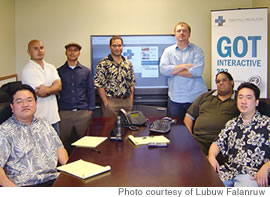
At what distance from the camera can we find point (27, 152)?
84.8 inches

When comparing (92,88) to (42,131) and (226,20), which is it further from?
(226,20)

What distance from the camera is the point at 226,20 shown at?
175 inches

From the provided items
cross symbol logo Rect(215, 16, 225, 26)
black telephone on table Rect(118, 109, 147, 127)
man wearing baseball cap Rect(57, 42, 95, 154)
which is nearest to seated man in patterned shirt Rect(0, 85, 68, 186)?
black telephone on table Rect(118, 109, 147, 127)

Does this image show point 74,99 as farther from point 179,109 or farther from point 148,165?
point 148,165

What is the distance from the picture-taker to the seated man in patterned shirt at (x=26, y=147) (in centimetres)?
207

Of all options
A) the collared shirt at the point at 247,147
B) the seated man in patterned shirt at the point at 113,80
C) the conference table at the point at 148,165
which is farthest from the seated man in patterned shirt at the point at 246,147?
the seated man in patterned shirt at the point at 113,80

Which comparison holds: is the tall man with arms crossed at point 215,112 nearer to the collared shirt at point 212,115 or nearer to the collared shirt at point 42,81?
Result: the collared shirt at point 212,115

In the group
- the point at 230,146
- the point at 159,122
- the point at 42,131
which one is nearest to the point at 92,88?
the point at 159,122

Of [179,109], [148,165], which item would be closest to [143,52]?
[179,109]

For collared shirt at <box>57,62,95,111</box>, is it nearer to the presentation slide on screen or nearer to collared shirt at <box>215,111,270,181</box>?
the presentation slide on screen

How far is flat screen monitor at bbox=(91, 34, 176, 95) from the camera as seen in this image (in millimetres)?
4785

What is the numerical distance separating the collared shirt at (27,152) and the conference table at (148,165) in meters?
0.24

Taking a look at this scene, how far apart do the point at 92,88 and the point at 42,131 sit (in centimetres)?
159
